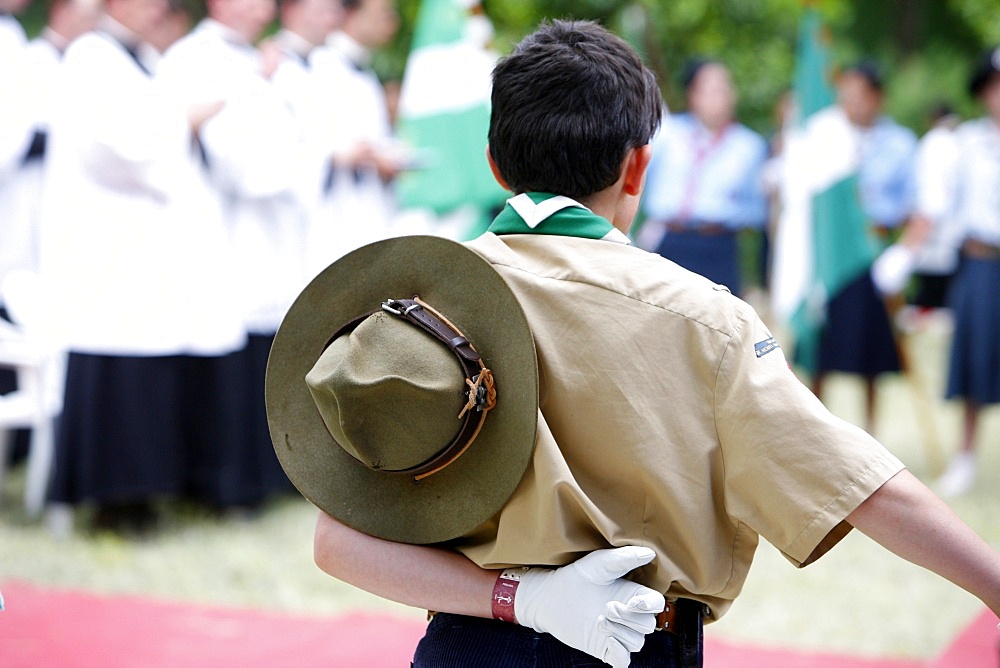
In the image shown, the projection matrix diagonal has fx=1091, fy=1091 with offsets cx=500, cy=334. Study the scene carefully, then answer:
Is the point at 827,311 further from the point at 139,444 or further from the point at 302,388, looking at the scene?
the point at 302,388

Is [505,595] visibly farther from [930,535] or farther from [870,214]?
[870,214]

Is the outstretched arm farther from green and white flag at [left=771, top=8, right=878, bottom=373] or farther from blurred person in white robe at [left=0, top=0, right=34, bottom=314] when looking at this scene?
green and white flag at [left=771, top=8, right=878, bottom=373]

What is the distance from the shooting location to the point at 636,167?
3.83 feet

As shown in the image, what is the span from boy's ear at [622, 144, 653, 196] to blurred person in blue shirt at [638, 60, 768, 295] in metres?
4.19

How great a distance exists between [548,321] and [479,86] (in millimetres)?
3727

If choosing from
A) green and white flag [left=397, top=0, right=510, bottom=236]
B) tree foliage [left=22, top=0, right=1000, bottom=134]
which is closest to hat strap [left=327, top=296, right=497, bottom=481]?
green and white flag [left=397, top=0, right=510, bottom=236]

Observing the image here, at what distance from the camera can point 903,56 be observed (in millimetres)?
13766

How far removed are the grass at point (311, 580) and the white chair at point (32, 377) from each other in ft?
0.68

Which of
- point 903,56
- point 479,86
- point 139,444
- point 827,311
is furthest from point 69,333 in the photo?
point 903,56

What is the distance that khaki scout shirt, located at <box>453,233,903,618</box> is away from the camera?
3.34 ft

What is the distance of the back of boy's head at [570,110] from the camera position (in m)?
1.11

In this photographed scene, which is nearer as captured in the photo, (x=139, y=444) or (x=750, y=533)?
(x=750, y=533)

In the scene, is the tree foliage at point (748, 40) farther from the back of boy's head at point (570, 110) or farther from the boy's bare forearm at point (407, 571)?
the boy's bare forearm at point (407, 571)

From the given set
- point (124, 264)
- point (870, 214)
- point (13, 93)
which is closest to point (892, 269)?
point (870, 214)
